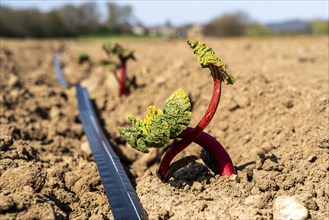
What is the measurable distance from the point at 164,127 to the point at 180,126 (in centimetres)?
12

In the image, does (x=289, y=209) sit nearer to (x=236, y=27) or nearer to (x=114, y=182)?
(x=114, y=182)

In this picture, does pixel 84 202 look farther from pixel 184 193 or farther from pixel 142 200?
A: pixel 184 193

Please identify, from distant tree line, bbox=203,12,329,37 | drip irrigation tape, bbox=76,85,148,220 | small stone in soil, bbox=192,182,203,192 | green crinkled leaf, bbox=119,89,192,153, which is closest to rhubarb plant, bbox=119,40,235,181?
green crinkled leaf, bbox=119,89,192,153

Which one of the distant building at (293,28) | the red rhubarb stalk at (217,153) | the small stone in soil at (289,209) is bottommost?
the small stone in soil at (289,209)

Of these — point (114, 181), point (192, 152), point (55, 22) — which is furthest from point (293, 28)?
point (114, 181)

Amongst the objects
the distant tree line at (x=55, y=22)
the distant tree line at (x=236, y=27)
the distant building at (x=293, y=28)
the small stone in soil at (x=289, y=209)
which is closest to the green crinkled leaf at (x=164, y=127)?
the small stone in soil at (x=289, y=209)

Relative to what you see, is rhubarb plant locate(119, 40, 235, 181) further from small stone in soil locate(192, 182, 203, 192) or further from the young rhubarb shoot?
small stone in soil locate(192, 182, 203, 192)

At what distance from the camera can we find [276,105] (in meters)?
4.05

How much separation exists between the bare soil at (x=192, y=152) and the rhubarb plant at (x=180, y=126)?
0.66 ft

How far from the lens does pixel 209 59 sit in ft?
8.35

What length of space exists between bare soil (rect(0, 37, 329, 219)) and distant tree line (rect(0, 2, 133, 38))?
31648mm

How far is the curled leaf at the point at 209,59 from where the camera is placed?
8.38 ft

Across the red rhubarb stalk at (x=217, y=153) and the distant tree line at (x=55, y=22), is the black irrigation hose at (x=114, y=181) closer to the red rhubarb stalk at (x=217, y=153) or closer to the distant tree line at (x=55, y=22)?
the red rhubarb stalk at (x=217, y=153)

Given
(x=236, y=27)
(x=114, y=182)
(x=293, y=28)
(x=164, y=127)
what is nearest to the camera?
(x=164, y=127)
